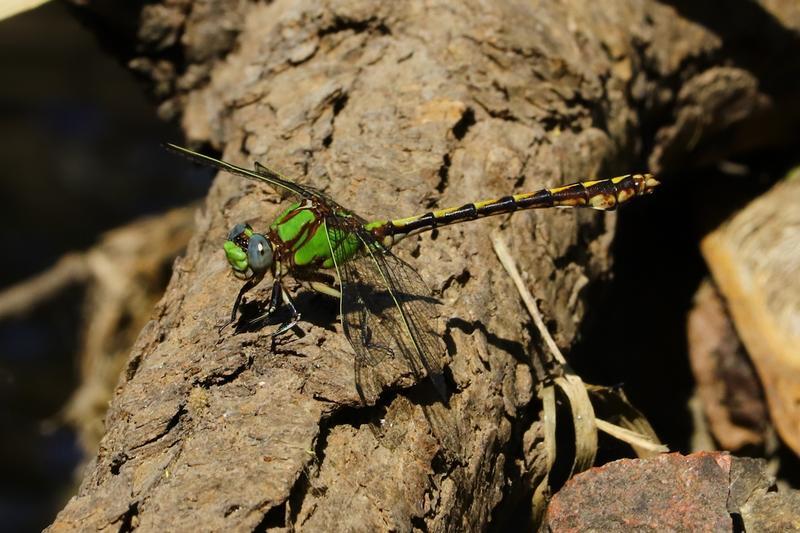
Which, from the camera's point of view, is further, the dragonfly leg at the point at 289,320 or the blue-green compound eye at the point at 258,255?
the blue-green compound eye at the point at 258,255

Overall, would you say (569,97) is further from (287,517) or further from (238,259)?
(287,517)

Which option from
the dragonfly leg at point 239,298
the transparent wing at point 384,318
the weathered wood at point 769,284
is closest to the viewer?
the transparent wing at point 384,318

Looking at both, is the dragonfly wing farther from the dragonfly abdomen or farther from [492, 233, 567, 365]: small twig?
[492, 233, 567, 365]: small twig

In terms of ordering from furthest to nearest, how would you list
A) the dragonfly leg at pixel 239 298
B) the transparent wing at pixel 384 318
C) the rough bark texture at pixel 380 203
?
1. the dragonfly leg at pixel 239 298
2. the transparent wing at pixel 384 318
3. the rough bark texture at pixel 380 203

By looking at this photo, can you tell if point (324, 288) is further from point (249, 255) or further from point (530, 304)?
point (530, 304)

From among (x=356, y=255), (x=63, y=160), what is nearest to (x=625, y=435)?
(x=356, y=255)

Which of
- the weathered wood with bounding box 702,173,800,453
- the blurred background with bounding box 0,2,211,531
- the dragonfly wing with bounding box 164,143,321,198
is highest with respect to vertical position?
the blurred background with bounding box 0,2,211,531

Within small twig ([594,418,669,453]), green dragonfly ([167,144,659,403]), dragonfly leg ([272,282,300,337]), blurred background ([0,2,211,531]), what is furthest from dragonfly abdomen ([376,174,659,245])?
blurred background ([0,2,211,531])

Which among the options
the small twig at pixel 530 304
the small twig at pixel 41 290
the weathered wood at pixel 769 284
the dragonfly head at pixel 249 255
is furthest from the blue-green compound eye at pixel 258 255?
the small twig at pixel 41 290

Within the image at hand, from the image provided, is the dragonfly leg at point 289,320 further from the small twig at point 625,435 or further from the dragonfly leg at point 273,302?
the small twig at point 625,435
